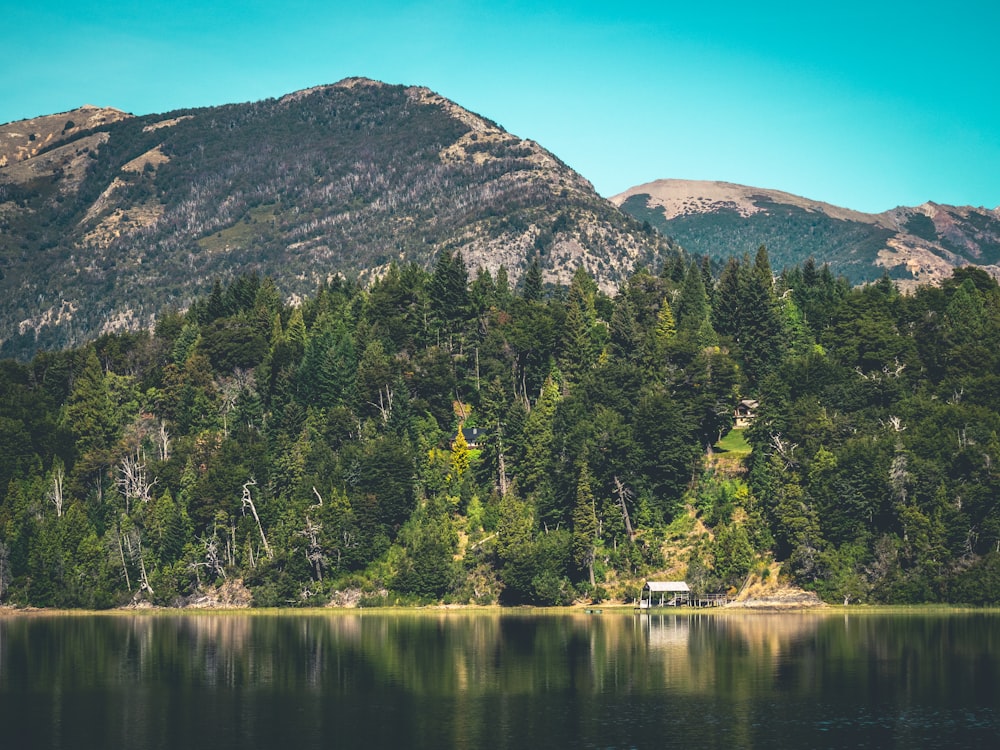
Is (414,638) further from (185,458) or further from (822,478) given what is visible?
(185,458)

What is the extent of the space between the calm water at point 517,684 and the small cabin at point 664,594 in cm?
919

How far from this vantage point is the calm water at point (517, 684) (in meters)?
79.0

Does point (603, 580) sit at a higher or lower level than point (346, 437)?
lower

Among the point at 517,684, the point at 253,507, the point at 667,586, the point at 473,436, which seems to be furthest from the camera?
the point at 473,436

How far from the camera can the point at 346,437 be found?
19538cm

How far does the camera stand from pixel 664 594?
162000 millimetres

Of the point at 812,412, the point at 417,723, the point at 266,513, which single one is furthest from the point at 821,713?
the point at 266,513

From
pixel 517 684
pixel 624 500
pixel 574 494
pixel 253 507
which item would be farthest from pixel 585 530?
pixel 517 684

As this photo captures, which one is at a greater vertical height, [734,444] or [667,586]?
[734,444]

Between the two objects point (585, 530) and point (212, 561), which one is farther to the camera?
point (212, 561)

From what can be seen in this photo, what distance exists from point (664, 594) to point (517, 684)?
6657cm

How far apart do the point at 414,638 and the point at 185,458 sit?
7439 cm

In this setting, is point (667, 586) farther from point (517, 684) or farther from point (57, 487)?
point (57, 487)

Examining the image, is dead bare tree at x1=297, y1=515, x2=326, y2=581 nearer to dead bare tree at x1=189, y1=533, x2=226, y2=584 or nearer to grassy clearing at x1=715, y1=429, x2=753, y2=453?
dead bare tree at x1=189, y1=533, x2=226, y2=584
